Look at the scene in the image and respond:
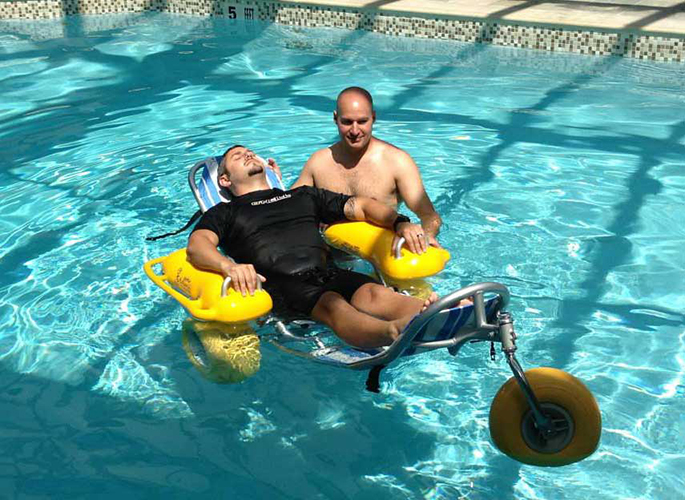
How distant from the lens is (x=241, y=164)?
14.2 ft

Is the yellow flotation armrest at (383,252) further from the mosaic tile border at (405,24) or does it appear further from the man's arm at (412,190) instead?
the mosaic tile border at (405,24)

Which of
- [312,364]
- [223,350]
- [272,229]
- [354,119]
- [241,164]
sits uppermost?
[354,119]

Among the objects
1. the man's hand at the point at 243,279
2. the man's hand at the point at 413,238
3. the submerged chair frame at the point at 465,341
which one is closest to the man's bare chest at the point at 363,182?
the man's hand at the point at 413,238

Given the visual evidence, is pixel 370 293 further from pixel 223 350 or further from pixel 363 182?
pixel 363 182

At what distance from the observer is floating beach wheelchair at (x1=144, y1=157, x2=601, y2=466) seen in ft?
9.36

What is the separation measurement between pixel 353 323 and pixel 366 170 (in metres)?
1.40

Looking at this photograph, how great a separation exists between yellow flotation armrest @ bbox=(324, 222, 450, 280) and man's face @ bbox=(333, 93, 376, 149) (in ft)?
1.47

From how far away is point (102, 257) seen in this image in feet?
16.2

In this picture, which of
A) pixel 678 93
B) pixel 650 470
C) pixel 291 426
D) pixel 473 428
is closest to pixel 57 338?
pixel 291 426

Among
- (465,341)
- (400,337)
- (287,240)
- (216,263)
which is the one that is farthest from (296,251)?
(465,341)

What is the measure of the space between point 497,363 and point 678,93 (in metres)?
4.93

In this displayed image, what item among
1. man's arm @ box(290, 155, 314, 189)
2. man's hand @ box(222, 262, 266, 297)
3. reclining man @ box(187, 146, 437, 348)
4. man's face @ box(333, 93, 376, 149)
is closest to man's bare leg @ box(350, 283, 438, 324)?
reclining man @ box(187, 146, 437, 348)

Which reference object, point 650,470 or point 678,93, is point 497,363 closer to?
point 650,470

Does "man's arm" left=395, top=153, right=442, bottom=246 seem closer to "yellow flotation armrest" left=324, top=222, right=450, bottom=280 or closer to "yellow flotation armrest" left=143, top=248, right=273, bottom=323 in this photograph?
"yellow flotation armrest" left=324, top=222, right=450, bottom=280
